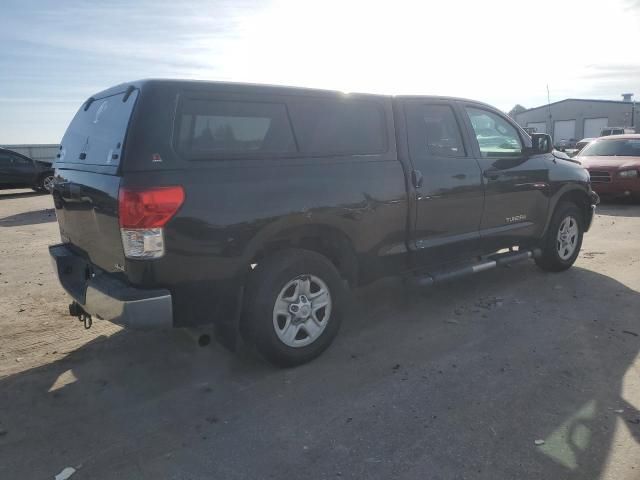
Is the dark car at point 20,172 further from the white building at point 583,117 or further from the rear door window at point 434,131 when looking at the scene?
the white building at point 583,117

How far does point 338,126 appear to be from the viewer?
13.0 feet

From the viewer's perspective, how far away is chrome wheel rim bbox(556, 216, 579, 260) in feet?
19.6

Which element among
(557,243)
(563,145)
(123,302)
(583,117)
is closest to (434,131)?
(557,243)

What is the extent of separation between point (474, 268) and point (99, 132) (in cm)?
347

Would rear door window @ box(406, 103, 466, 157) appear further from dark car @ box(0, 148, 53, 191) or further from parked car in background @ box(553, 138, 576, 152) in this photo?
dark car @ box(0, 148, 53, 191)

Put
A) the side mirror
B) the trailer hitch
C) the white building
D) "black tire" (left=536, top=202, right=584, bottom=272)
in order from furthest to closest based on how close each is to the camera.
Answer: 1. the white building
2. "black tire" (left=536, top=202, right=584, bottom=272)
3. the side mirror
4. the trailer hitch

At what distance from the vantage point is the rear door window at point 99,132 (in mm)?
3198

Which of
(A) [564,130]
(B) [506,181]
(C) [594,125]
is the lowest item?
(B) [506,181]

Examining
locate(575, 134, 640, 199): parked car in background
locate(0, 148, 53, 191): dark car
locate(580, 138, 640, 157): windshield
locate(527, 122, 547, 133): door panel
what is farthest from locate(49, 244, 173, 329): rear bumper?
locate(527, 122, 547, 133): door panel

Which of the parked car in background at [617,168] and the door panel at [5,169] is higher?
the door panel at [5,169]

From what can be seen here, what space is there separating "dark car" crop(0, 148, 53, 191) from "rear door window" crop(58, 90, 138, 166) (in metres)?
13.5

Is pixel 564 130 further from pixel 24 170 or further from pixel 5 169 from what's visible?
pixel 5 169

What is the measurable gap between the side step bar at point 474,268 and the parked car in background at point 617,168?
7.26m

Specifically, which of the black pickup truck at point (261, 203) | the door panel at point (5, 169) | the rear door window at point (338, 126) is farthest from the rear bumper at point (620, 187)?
the door panel at point (5, 169)
